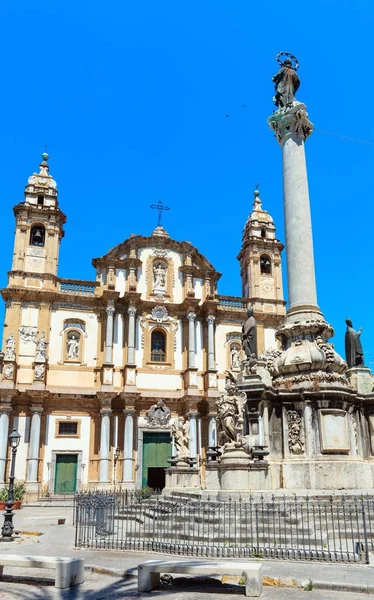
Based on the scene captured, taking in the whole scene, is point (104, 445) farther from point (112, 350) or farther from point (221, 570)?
point (221, 570)

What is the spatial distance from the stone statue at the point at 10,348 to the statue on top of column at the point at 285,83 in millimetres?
19251

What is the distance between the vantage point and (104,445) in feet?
92.8

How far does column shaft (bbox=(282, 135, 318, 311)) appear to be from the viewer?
13703mm

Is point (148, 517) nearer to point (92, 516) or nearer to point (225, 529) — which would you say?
point (92, 516)

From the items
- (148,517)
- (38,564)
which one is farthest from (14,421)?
(38,564)

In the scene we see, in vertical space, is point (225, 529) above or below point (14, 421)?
below

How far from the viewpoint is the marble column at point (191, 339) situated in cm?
3106

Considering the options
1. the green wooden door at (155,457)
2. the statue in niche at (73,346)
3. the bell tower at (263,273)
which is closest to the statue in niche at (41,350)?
the statue in niche at (73,346)

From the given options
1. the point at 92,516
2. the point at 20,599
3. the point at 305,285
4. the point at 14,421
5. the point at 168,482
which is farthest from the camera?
the point at 14,421

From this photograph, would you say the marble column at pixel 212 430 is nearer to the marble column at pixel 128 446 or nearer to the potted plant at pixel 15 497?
the marble column at pixel 128 446

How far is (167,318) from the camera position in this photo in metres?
32.4

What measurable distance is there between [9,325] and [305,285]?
20.3m

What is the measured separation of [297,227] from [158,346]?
19.2 m

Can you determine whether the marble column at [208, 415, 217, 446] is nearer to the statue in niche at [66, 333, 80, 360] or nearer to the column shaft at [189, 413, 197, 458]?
the column shaft at [189, 413, 197, 458]
